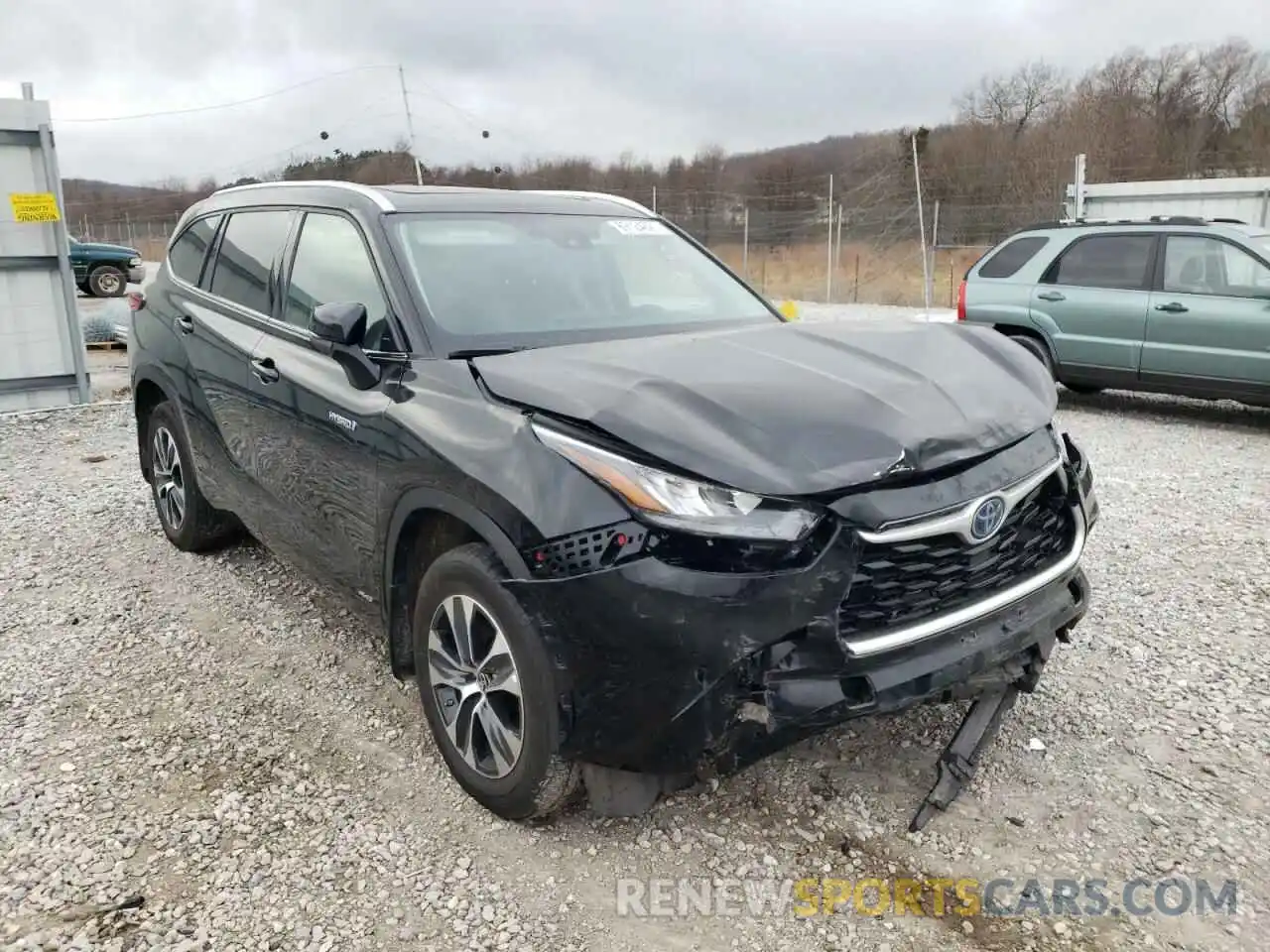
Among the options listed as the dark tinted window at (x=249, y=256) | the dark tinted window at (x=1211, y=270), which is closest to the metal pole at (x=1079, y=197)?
the dark tinted window at (x=1211, y=270)

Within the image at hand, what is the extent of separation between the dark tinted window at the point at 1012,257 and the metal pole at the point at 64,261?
8.88 metres

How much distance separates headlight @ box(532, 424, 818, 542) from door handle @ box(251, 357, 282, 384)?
6.02 feet

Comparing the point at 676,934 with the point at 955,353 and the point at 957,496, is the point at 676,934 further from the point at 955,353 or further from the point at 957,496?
the point at 955,353

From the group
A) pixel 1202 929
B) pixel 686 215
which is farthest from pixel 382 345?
pixel 686 215

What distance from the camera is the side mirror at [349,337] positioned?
304 centimetres

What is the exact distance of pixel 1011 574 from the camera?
273 cm

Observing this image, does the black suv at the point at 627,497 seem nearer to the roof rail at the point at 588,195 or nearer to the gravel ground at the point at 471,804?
the gravel ground at the point at 471,804

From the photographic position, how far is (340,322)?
3033mm

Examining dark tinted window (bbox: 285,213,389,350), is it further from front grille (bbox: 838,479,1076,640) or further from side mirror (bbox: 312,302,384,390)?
front grille (bbox: 838,479,1076,640)

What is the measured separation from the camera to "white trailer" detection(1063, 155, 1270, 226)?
1454cm

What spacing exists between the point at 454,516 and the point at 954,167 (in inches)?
1439

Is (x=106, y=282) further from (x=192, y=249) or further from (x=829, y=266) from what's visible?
(x=192, y=249)

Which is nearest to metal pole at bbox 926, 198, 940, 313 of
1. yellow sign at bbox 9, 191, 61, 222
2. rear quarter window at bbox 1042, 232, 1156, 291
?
rear quarter window at bbox 1042, 232, 1156, 291

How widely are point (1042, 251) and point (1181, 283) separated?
134 centimetres
